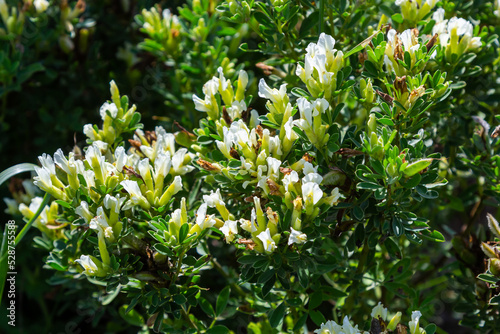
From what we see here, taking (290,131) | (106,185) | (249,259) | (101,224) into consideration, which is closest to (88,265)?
(101,224)

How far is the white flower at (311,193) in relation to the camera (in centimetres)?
140

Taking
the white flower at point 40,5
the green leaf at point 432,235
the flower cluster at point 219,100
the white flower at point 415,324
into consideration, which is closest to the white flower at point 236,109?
the flower cluster at point 219,100

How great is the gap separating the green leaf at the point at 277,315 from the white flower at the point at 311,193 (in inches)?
17.8

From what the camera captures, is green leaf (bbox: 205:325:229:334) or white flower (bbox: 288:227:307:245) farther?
green leaf (bbox: 205:325:229:334)

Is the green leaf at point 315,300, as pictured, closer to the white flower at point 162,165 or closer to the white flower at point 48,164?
the white flower at point 162,165

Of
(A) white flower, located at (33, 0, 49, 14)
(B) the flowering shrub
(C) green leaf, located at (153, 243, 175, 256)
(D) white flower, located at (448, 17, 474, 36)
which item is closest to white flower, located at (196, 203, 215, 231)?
(B) the flowering shrub

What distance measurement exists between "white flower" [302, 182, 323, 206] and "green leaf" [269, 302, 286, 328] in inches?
17.8

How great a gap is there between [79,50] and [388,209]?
177 centimetres

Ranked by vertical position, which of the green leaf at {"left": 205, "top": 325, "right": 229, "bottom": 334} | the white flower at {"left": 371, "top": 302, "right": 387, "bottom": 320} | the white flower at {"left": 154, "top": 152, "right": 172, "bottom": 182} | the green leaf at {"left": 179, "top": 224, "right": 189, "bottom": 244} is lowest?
the green leaf at {"left": 205, "top": 325, "right": 229, "bottom": 334}

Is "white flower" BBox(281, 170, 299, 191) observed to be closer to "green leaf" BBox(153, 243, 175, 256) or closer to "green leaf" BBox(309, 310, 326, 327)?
"green leaf" BBox(153, 243, 175, 256)

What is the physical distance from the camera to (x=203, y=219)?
5.02ft

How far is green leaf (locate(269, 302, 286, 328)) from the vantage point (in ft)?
5.52

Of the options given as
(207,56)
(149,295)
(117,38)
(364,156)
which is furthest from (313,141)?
(117,38)

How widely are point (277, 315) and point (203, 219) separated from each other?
42 cm
